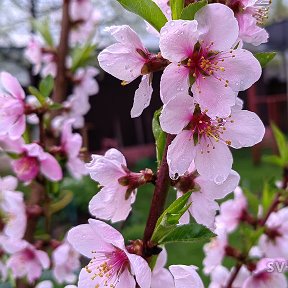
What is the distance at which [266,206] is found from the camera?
1.05 meters

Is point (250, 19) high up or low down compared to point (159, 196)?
up

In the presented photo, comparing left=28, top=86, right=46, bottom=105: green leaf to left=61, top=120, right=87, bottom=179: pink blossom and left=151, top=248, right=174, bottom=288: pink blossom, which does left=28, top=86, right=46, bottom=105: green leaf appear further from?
left=151, top=248, right=174, bottom=288: pink blossom

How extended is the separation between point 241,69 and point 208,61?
1.5 inches

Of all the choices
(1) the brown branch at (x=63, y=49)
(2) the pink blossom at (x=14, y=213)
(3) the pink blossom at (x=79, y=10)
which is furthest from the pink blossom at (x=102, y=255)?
(3) the pink blossom at (x=79, y=10)

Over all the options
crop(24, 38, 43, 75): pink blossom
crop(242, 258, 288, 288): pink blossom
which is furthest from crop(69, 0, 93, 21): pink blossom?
crop(242, 258, 288, 288): pink blossom

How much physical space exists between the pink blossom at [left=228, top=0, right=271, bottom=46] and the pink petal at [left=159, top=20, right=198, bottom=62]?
8cm

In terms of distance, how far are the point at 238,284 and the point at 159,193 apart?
482 millimetres

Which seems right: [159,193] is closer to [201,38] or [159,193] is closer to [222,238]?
[201,38]

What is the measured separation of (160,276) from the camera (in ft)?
2.09

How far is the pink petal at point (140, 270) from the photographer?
52 cm

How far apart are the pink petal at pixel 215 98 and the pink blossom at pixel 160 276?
214mm

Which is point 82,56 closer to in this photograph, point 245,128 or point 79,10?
point 79,10

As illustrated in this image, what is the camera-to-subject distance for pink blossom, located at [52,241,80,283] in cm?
116

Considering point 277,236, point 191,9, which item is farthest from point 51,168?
point 191,9
